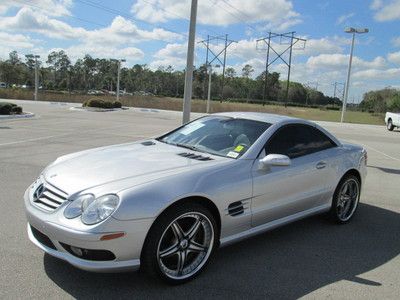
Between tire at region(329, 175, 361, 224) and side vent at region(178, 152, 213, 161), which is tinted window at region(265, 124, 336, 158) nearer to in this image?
tire at region(329, 175, 361, 224)

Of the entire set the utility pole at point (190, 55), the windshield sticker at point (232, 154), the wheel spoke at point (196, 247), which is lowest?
the wheel spoke at point (196, 247)

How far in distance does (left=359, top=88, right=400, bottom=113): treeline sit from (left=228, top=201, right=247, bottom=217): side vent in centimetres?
7144

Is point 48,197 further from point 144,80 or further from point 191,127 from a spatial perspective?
point 144,80

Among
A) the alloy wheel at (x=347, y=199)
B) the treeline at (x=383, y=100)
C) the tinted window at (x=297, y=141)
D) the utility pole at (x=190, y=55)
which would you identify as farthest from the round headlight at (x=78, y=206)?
the treeline at (x=383, y=100)

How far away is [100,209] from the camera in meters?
3.55

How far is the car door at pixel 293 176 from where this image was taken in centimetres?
466

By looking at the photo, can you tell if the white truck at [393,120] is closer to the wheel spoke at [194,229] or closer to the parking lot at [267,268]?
the parking lot at [267,268]

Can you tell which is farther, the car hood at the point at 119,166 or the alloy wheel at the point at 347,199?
the alloy wheel at the point at 347,199

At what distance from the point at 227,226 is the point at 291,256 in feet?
3.12

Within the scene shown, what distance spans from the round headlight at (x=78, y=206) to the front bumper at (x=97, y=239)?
0.05 m

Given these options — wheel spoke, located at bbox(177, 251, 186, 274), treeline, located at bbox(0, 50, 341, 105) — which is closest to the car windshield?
wheel spoke, located at bbox(177, 251, 186, 274)

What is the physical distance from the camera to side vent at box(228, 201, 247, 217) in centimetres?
430

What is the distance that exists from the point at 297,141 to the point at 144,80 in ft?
387

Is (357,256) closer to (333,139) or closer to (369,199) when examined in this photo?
(333,139)
